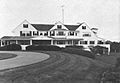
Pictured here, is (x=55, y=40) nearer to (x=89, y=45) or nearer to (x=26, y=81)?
(x=89, y=45)

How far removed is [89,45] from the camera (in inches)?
2026

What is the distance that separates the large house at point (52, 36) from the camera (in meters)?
47.5

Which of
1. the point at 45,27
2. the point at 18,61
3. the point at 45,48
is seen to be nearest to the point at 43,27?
the point at 45,27

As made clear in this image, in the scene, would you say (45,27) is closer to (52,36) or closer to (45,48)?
(52,36)

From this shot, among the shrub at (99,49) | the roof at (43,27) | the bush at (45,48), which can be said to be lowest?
the shrub at (99,49)

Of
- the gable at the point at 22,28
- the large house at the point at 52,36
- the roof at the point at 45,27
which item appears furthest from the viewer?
the roof at the point at 45,27

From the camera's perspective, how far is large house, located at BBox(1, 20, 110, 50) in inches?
1870

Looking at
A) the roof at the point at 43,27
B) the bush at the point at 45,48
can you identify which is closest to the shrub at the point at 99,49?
the bush at the point at 45,48

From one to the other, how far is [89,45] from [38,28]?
59.1 feet

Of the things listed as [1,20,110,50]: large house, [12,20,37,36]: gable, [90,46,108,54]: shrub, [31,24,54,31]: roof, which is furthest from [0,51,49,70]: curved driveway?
[31,24,54,31]: roof

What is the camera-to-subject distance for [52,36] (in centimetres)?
5144

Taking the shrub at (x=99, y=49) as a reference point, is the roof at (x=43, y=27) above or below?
above

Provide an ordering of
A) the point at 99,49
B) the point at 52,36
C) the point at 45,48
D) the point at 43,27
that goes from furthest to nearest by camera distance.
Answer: the point at 43,27, the point at 52,36, the point at 99,49, the point at 45,48

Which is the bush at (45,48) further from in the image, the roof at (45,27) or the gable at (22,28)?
the roof at (45,27)
